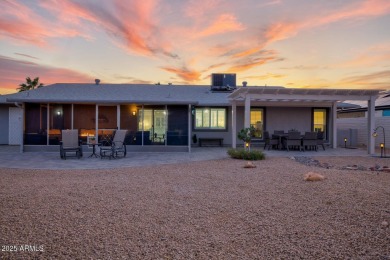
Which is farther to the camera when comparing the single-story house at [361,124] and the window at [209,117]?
the window at [209,117]

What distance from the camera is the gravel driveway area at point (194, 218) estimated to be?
10.2 ft

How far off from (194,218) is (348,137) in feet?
60.9

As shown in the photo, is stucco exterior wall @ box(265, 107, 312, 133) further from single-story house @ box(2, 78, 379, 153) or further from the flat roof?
the flat roof

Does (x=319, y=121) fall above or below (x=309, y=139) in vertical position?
above

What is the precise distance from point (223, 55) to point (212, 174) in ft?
37.1

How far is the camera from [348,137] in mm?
19391

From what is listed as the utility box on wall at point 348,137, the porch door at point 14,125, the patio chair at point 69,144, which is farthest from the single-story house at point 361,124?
the porch door at point 14,125

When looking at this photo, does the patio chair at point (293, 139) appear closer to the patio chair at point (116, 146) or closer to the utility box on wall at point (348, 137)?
the utility box on wall at point (348, 137)

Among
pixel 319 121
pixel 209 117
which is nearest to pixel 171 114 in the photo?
pixel 209 117

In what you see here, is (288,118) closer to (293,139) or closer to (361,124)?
(293,139)

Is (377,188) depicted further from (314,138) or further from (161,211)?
(314,138)

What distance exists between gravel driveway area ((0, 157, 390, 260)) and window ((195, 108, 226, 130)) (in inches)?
439

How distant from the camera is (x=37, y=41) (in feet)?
46.0

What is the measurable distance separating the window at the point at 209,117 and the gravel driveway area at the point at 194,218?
36.6 ft
